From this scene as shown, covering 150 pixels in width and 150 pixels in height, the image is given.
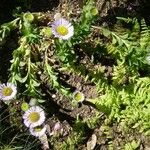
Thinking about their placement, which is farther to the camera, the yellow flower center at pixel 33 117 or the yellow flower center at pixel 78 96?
the yellow flower center at pixel 78 96

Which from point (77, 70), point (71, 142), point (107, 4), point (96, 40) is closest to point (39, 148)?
point (71, 142)

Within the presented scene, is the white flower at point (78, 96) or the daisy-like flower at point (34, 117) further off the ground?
the white flower at point (78, 96)

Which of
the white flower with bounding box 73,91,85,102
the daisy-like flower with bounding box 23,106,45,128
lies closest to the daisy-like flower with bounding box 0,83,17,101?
the daisy-like flower with bounding box 23,106,45,128

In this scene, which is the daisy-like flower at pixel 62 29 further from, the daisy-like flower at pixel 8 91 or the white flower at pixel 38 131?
the white flower at pixel 38 131

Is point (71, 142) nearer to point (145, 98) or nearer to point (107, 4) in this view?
point (145, 98)

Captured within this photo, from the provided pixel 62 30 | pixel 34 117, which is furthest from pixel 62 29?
pixel 34 117

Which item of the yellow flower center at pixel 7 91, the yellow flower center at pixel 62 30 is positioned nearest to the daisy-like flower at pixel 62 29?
the yellow flower center at pixel 62 30

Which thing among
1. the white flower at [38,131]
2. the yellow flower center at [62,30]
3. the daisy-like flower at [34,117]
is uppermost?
the yellow flower center at [62,30]

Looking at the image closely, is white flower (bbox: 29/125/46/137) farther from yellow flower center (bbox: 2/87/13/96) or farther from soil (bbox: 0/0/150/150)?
yellow flower center (bbox: 2/87/13/96)
